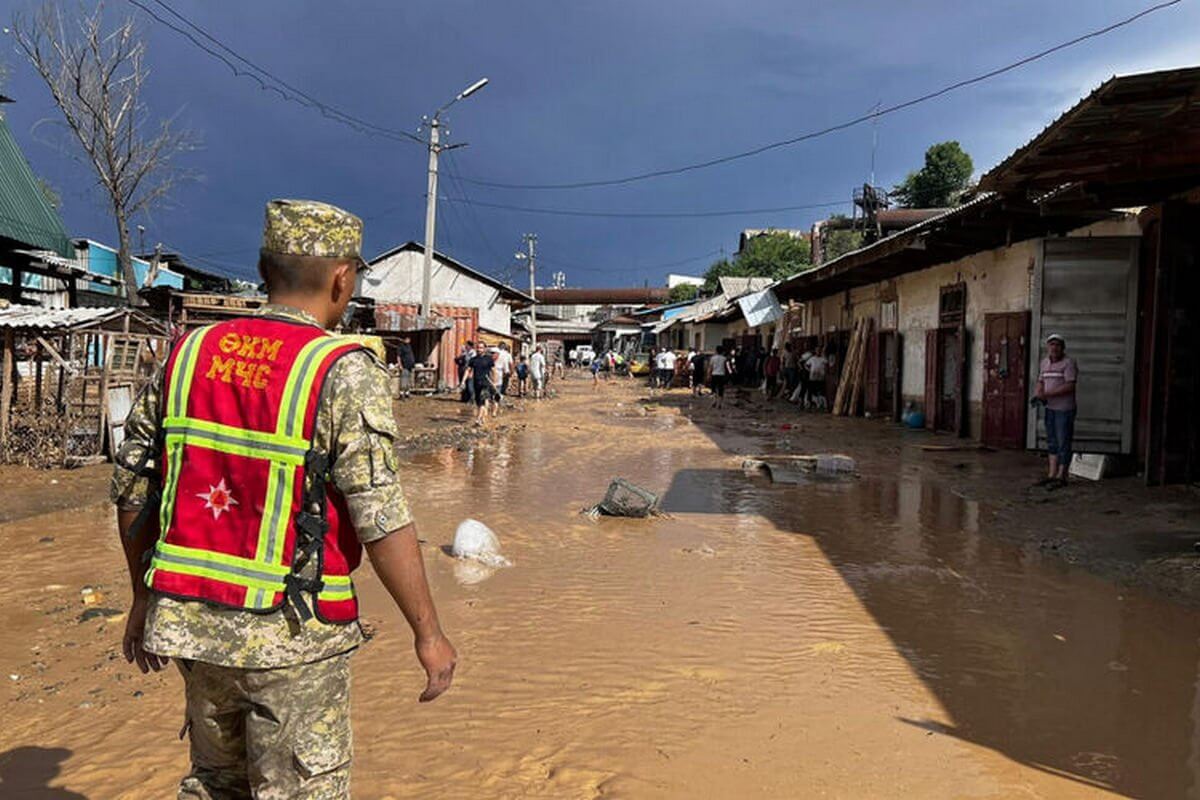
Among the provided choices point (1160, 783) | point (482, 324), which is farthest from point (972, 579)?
point (482, 324)

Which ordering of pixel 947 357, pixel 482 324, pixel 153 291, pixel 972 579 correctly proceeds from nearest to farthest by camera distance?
pixel 972 579 < pixel 947 357 < pixel 153 291 < pixel 482 324

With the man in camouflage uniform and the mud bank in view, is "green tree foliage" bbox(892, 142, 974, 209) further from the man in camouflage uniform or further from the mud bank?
the man in camouflage uniform

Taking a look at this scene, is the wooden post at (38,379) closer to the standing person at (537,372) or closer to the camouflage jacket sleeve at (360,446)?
the camouflage jacket sleeve at (360,446)

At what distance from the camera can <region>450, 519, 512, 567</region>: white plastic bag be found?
609 centimetres

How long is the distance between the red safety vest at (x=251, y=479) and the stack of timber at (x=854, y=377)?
18.9 metres

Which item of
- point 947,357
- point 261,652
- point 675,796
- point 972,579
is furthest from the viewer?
point 947,357

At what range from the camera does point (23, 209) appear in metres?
14.2

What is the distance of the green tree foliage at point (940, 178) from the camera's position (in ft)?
136

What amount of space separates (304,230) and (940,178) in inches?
1796

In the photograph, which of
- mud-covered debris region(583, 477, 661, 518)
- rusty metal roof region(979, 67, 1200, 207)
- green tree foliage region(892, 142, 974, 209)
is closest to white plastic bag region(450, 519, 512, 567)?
mud-covered debris region(583, 477, 661, 518)

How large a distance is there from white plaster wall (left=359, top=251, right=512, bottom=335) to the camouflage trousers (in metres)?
34.4

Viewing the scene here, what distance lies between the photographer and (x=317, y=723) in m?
1.83

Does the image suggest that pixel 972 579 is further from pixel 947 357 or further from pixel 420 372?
pixel 420 372

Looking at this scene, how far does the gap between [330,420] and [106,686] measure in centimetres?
303
